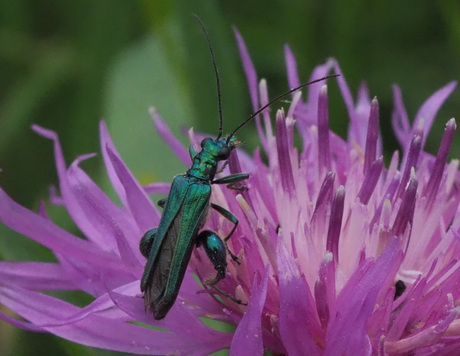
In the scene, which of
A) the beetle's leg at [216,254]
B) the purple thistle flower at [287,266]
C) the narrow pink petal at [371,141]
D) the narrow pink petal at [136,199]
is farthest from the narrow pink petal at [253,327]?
the narrow pink petal at [371,141]

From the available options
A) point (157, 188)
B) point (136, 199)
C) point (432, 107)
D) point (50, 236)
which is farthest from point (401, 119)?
point (50, 236)

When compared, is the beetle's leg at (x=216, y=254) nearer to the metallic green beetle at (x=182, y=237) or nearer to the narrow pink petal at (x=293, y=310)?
the metallic green beetle at (x=182, y=237)

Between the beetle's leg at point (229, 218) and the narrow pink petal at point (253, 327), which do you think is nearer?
the narrow pink petal at point (253, 327)

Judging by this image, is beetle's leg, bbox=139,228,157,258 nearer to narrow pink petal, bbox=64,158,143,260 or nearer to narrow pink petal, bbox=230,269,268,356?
narrow pink petal, bbox=64,158,143,260

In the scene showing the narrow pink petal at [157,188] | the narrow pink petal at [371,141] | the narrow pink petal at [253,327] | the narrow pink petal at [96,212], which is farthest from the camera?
the narrow pink petal at [157,188]

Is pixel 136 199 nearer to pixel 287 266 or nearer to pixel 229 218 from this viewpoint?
pixel 229 218

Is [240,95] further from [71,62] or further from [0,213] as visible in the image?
[0,213]

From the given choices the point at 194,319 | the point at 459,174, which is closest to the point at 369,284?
the point at 194,319
